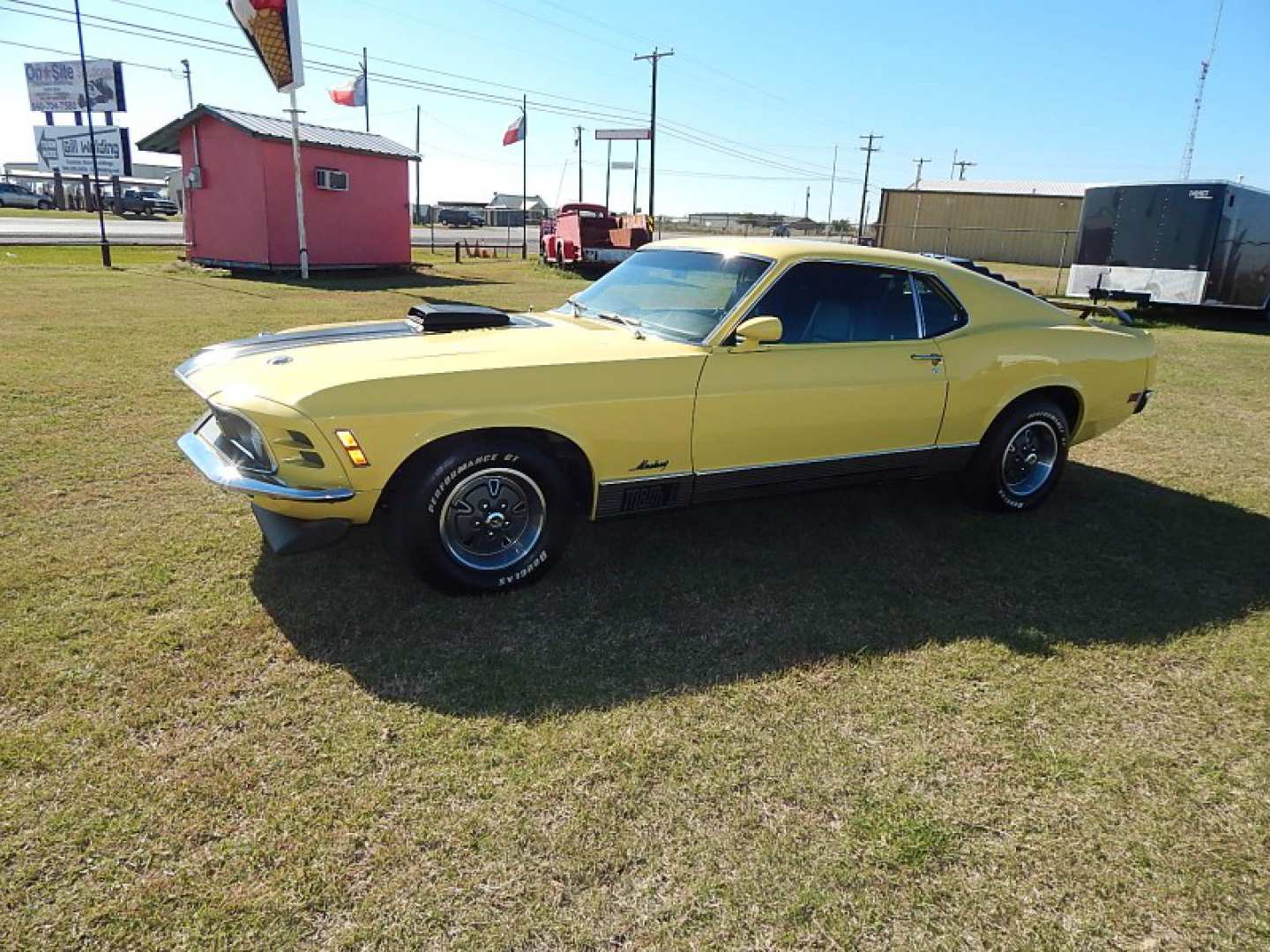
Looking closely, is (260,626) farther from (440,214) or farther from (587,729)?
(440,214)

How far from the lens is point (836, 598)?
13.0 ft

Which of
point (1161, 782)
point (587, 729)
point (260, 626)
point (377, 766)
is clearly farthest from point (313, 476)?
point (1161, 782)

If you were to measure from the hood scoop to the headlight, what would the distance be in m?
1.03

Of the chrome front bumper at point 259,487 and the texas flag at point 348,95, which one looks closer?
the chrome front bumper at point 259,487

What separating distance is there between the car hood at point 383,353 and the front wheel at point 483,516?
40 cm

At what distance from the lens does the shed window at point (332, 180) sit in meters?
20.0

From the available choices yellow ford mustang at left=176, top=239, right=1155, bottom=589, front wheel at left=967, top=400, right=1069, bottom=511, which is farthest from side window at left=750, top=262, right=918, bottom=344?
front wheel at left=967, top=400, right=1069, bottom=511

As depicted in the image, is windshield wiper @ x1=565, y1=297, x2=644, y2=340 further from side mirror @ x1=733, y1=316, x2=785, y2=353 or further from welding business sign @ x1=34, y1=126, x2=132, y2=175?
welding business sign @ x1=34, y1=126, x2=132, y2=175

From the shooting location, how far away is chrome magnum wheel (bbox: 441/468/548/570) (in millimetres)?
3607


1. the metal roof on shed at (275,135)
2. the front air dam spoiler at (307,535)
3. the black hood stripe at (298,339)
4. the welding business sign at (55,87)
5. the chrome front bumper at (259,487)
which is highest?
the welding business sign at (55,87)

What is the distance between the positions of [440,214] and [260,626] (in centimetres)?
8071

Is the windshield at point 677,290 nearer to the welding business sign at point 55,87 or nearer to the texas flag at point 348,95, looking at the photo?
the texas flag at point 348,95

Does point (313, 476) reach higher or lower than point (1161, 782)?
higher

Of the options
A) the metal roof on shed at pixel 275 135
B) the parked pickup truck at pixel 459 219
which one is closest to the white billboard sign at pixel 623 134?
the metal roof on shed at pixel 275 135
